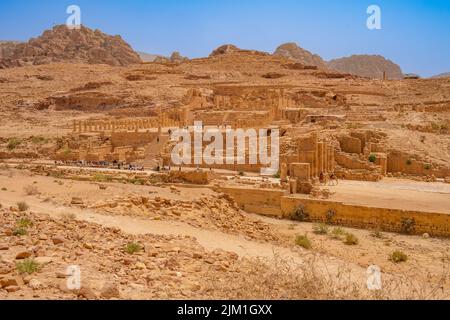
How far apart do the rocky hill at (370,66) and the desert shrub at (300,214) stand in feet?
450

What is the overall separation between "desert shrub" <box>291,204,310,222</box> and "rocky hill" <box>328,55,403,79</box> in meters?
137

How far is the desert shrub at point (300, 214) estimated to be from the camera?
15.9 meters

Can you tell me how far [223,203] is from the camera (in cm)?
1353

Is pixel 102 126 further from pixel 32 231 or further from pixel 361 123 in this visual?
pixel 32 231

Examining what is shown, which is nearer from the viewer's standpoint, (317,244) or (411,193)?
(317,244)

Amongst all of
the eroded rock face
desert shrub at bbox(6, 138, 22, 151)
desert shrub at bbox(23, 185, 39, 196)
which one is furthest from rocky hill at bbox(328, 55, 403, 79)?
desert shrub at bbox(23, 185, 39, 196)

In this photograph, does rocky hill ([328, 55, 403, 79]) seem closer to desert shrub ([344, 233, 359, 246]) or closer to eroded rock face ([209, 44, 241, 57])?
eroded rock face ([209, 44, 241, 57])

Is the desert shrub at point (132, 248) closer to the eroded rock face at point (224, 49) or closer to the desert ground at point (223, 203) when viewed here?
the desert ground at point (223, 203)

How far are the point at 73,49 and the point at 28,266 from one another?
86.3 m

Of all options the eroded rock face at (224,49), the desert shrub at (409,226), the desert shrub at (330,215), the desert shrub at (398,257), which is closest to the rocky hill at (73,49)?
the eroded rock face at (224,49)

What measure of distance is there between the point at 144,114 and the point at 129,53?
48.9 meters

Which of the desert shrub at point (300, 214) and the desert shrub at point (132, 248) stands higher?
the desert shrub at point (132, 248)

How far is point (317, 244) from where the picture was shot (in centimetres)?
1248
